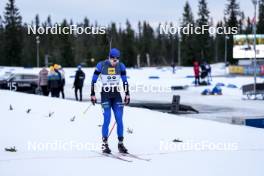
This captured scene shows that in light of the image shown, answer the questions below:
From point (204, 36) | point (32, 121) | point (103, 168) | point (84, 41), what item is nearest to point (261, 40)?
point (204, 36)

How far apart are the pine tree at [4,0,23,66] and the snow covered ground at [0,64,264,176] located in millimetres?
79361

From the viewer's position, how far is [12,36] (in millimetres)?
94500

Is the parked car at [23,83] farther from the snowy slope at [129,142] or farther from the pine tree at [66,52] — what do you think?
the pine tree at [66,52]

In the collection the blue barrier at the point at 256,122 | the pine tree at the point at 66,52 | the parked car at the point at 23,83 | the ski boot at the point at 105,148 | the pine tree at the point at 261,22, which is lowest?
the blue barrier at the point at 256,122

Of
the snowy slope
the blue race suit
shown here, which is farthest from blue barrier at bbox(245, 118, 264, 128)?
the blue race suit

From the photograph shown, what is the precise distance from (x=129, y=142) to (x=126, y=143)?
15 centimetres

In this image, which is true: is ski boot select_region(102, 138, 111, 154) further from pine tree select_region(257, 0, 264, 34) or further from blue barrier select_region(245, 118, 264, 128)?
pine tree select_region(257, 0, 264, 34)

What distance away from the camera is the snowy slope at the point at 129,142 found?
814 cm

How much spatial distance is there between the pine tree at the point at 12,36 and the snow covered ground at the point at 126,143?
260 feet

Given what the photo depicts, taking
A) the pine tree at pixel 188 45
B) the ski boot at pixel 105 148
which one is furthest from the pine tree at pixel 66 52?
the ski boot at pixel 105 148

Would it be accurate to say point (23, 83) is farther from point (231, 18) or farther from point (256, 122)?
point (231, 18)

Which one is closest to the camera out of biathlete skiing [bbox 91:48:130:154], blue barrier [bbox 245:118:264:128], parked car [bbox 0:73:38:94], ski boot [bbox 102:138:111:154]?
ski boot [bbox 102:138:111:154]

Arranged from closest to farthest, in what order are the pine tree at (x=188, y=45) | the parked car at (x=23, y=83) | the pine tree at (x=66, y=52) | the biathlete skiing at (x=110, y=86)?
1. the biathlete skiing at (x=110, y=86)
2. the parked car at (x=23, y=83)
3. the pine tree at (x=66, y=52)
4. the pine tree at (x=188, y=45)

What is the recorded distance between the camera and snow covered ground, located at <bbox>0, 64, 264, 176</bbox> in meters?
8.20
